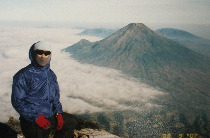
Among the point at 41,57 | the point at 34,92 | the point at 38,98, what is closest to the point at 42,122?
the point at 38,98

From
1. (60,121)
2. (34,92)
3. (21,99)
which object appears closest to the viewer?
(21,99)

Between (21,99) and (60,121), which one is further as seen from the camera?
(60,121)

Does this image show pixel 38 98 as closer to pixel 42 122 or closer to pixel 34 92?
pixel 34 92

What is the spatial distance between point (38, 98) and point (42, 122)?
65 cm

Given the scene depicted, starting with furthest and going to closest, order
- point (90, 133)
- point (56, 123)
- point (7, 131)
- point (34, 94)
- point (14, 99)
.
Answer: point (90, 133) → point (7, 131) → point (56, 123) → point (34, 94) → point (14, 99)

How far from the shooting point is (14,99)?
17.6 feet

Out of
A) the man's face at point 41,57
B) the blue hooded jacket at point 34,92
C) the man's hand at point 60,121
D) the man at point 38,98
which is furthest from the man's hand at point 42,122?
the man's face at point 41,57

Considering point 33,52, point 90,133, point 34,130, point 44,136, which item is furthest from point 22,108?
point 90,133

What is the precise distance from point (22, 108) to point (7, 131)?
361cm

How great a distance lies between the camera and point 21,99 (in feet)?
17.9

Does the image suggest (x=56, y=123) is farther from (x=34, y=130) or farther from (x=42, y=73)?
(x=42, y=73)

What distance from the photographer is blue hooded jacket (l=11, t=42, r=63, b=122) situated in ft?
17.9

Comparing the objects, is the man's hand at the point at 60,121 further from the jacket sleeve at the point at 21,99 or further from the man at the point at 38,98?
the jacket sleeve at the point at 21,99

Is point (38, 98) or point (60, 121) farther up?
point (38, 98)
